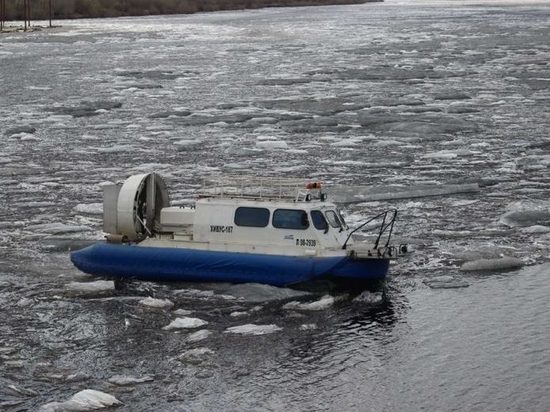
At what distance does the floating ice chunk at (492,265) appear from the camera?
17.5 metres

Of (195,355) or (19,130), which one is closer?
(195,355)

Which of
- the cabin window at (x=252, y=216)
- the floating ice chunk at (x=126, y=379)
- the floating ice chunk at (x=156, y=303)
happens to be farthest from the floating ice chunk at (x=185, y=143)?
the floating ice chunk at (x=126, y=379)

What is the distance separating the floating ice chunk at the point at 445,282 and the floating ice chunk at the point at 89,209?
755 centimetres

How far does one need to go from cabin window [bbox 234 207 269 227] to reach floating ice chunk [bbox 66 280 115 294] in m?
2.29

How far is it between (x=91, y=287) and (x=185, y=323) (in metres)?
2.42

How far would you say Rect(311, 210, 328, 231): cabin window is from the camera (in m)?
16.6

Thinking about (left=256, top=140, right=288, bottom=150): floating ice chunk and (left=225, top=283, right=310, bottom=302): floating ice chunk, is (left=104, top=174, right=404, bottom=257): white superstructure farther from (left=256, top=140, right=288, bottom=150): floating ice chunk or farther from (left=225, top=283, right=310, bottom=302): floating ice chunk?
(left=256, top=140, right=288, bottom=150): floating ice chunk

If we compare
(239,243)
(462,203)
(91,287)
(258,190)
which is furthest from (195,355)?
(462,203)

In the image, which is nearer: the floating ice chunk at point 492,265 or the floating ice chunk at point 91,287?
the floating ice chunk at point 91,287

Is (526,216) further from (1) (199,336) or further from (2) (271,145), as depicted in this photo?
(2) (271,145)

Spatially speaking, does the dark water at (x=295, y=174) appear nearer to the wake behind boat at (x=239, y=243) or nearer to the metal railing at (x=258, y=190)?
the wake behind boat at (x=239, y=243)

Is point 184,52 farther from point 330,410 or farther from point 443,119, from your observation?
point 330,410

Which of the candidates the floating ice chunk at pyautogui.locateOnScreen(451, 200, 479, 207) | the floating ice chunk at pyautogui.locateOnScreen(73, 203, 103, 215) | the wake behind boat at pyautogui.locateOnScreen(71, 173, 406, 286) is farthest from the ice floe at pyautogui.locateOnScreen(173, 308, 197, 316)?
the floating ice chunk at pyautogui.locateOnScreen(451, 200, 479, 207)

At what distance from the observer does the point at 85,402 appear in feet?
39.7
